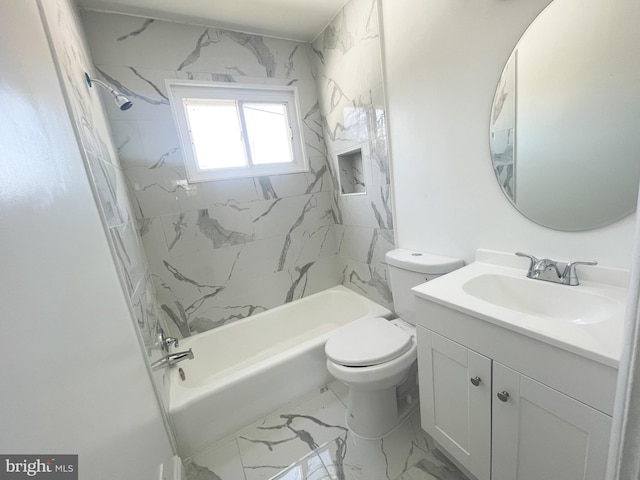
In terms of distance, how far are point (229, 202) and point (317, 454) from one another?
1.71 meters

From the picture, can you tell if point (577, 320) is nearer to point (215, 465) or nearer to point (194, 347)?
point (215, 465)

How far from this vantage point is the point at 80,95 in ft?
3.53

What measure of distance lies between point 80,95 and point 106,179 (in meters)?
0.35

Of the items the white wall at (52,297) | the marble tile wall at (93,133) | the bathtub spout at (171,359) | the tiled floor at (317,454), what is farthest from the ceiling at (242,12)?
the tiled floor at (317,454)

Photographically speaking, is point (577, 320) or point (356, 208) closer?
point (577, 320)

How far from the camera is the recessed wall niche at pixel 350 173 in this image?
2.05 metres

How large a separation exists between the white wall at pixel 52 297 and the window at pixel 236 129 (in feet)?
3.59

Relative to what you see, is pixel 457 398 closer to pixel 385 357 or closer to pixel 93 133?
pixel 385 357

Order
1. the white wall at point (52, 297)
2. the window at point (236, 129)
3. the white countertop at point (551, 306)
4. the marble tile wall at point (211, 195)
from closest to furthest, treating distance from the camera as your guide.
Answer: the white wall at point (52, 297) < the white countertop at point (551, 306) < the marble tile wall at point (211, 195) < the window at point (236, 129)

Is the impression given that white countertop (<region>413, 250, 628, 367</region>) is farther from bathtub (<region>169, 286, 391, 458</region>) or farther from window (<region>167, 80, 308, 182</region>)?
window (<region>167, 80, 308, 182</region>)

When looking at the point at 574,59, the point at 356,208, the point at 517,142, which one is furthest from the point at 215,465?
the point at 574,59

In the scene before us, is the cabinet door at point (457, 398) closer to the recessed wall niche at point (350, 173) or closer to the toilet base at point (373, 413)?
the toilet base at point (373, 413)

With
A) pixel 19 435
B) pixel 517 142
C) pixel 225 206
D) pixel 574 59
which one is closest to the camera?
pixel 19 435

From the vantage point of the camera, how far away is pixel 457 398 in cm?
95
